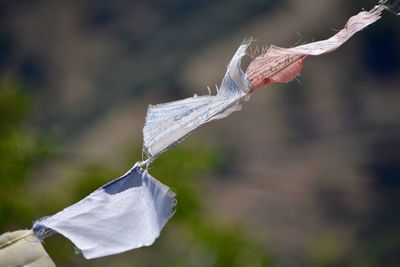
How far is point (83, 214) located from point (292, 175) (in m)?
7.39

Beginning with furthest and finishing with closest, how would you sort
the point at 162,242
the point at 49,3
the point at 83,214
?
the point at 49,3, the point at 162,242, the point at 83,214

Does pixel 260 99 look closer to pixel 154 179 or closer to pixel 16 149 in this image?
pixel 16 149

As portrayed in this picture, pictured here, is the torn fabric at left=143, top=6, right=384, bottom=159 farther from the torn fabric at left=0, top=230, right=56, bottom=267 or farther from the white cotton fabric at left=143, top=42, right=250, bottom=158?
the torn fabric at left=0, top=230, right=56, bottom=267

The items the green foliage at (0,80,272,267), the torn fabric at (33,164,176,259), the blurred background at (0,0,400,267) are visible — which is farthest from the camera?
the blurred background at (0,0,400,267)

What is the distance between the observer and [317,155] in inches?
333

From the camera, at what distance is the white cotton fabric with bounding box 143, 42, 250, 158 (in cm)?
92

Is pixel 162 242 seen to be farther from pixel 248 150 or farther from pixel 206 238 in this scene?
→ pixel 248 150

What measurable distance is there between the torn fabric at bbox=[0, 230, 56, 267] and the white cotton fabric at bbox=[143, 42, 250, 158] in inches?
5.0

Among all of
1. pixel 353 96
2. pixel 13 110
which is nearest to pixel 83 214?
pixel 13 110

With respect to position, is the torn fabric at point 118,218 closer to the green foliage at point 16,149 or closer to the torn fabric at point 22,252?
the torn fabric at point 22,252

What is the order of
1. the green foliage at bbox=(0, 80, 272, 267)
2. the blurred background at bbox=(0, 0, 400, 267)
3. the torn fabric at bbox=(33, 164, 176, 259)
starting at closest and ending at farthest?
the torn fabric at bbox=(33, 164, 176, 259) < the green foliage at bbox=(0, 80, 272, 267) < the blurred background at bbox=(0, 0, 400, 267)

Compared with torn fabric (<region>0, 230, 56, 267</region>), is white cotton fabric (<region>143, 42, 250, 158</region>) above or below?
above

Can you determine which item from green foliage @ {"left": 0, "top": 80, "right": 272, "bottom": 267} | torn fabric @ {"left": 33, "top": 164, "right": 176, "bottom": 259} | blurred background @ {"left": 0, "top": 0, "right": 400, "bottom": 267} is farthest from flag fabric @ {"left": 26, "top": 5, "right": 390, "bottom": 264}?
blurred background @ {"left": 0, "top": 0, "right": 400, "bottom": 267}

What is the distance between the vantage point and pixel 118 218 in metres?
0.89
